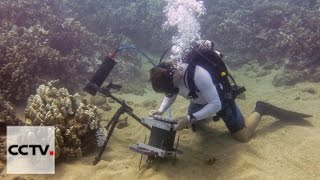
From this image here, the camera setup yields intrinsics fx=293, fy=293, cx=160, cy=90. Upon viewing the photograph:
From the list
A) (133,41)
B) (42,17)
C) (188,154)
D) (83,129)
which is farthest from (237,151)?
(133,41)

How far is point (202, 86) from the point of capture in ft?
14.3

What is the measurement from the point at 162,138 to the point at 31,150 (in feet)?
6.84

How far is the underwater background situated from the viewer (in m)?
4.62

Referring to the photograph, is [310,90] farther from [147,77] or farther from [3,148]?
[3,148]

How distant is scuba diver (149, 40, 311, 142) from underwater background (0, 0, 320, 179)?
0.43 m

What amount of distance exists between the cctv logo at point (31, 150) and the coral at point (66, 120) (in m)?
0.12

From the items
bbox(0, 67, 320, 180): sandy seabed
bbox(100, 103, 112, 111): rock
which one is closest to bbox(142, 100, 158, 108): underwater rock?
bbox(100, 103, 112, 111): rock

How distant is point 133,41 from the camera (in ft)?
45.0

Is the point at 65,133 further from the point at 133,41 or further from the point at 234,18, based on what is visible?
the point at 234,18

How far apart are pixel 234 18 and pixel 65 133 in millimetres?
11341

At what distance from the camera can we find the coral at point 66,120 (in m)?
4.79

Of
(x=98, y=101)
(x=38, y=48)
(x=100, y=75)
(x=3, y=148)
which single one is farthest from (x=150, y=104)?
(x=3, y=148)

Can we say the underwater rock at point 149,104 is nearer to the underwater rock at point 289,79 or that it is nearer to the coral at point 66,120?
the coral at point 66,120

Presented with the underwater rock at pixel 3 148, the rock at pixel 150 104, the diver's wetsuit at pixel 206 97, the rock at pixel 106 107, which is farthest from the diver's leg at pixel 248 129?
the underwater rock at pixel 3 148
